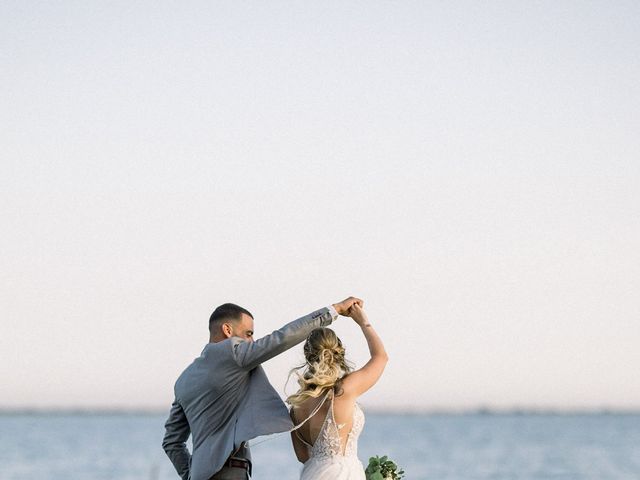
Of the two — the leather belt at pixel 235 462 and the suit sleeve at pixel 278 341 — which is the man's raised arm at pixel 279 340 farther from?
the leather belt at pixel 235 462

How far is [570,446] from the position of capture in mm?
49250

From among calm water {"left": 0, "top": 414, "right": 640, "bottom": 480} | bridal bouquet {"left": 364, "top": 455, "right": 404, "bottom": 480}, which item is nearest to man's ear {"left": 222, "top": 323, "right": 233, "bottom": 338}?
bridal bouquet {"left": 364, "top": 455, "right": 404, "bottom": 480}

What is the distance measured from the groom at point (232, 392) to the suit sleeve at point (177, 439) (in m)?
0.21

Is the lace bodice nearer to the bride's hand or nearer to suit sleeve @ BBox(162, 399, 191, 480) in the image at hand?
the bride's hand

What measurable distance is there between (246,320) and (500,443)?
48.2 meters

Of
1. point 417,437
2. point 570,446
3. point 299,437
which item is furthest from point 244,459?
point 417,437

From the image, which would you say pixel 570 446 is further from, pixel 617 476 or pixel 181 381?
pixel 181 381

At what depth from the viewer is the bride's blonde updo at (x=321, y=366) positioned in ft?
19.2

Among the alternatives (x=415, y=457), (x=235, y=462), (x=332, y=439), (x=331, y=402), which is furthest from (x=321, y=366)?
(x=415, y=457)

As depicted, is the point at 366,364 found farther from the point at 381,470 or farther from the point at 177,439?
the point at 177,439

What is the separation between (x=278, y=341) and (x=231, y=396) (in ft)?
1.70

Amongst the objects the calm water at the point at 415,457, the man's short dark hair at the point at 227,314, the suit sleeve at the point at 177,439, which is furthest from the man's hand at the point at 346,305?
the calm water at the point at 415,457

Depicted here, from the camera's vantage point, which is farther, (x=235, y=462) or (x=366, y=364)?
(x=366, y=364)

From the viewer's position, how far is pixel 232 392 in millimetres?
5871
